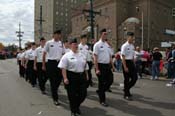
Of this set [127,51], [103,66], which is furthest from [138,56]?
[103,66]

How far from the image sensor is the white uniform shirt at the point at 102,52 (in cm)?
1075

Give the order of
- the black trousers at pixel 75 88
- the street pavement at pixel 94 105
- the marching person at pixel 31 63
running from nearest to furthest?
the black trousers at pixel 75 88 → the street pavement at pixel 94 105 → the marching person at pixel 31 63

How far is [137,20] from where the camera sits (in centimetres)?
9512

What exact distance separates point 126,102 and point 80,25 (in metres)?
105

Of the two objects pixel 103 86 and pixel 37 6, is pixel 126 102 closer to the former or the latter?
pixel 103 86

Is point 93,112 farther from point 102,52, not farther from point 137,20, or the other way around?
point 137,20

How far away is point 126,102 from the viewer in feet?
36.9

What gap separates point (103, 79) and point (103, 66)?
348 mm

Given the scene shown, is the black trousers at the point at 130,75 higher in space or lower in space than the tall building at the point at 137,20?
lower

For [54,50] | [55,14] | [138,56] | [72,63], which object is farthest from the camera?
[55,14]

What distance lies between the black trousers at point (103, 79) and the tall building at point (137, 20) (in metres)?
80.5

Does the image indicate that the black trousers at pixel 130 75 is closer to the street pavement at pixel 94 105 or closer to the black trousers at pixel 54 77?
the street pavement at pixel 94 105

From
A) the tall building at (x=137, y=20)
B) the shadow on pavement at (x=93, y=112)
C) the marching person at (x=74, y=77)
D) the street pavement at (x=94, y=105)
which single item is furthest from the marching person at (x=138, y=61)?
the tall building at (x=137, y=20)

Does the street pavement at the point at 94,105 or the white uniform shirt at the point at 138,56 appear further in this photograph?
the white uniform shirt at the point at 138,56
